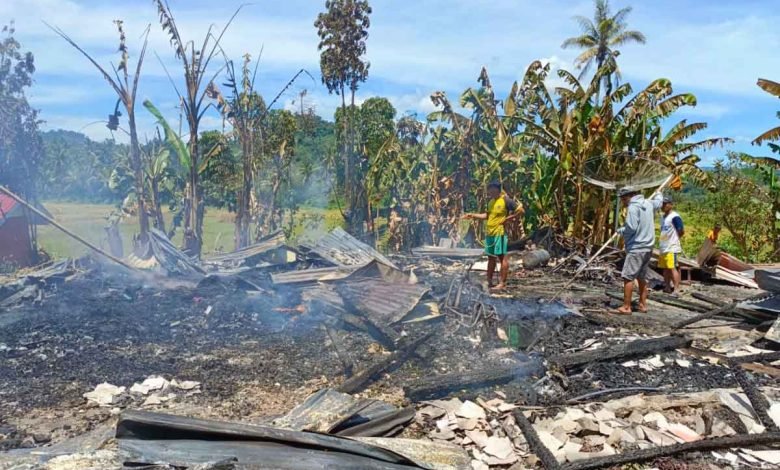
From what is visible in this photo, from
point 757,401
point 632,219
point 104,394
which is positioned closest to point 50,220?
point 104,394

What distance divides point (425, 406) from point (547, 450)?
3.87 feet

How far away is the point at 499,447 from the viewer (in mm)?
4031

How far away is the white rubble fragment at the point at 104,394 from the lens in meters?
4.91

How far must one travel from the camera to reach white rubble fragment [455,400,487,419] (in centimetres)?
446

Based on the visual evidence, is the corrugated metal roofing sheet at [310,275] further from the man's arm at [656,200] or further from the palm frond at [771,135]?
the palm frond at [771,135]

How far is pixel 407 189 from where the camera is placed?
15.6 m

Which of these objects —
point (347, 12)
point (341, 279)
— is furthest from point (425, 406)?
point (347, 12)

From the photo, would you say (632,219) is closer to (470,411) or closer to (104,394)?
(470,411)

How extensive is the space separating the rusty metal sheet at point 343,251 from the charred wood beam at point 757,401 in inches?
227

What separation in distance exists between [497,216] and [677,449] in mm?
5242

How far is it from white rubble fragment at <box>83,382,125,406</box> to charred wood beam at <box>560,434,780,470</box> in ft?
12.5

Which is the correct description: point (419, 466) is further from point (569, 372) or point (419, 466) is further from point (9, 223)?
point (9, 223)

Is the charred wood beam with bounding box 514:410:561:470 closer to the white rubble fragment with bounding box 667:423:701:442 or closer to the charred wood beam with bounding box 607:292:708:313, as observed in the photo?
the white rubble fragment with bounding box 667:423:701:442

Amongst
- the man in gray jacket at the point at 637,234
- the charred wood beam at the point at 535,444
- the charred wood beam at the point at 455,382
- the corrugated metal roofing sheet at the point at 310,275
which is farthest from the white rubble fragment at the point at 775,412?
the corrugated metal roofing sheet at the point at 310,275
